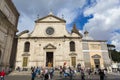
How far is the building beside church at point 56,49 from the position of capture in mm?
25688

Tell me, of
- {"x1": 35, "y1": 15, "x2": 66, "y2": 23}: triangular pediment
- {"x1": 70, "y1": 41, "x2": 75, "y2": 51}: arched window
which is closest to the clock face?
{"x1": 35, "y1": 15, "x2": 66, "y2": 23}: triangular pediment

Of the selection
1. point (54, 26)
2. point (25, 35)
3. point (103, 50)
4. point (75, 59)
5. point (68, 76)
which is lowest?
point (68, 76)

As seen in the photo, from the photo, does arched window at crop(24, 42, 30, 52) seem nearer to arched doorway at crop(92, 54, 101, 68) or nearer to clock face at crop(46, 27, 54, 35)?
clock face at crop(46, 27, 54, 35)

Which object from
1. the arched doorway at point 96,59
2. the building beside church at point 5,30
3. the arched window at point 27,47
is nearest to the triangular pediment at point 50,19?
the arched window at point 27,47

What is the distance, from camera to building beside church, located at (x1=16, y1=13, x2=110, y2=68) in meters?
25.7

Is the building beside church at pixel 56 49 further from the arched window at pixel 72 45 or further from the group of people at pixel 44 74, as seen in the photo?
the group of people at pixel 44 74

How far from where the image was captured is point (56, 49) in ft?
86.5

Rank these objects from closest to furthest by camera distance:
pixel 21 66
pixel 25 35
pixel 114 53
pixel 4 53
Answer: pixel 4 53
pixel 21 66
pixel 25 35
pixel 114 53

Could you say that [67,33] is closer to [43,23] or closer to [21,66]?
[43,23]

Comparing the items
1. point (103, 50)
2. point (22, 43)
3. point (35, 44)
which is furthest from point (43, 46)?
point (103, 50)

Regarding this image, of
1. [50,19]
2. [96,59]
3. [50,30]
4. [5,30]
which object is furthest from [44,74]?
[50,19]

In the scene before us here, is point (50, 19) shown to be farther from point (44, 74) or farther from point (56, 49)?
point (44, 74)

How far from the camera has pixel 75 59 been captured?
25.8 m

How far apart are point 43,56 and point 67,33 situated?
22.5 feet
